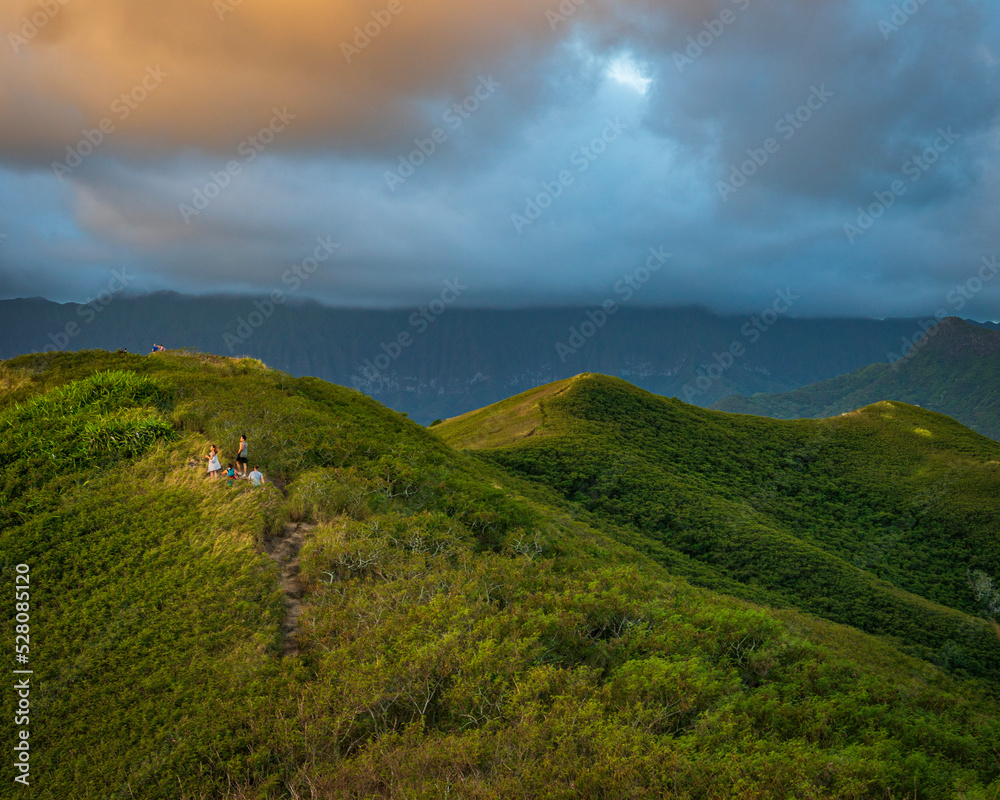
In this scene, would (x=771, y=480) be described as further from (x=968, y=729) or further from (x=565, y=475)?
(x=968, y=729)

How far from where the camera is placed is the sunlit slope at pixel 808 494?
127ft

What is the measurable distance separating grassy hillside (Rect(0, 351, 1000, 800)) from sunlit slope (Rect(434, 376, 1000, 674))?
1032 inches

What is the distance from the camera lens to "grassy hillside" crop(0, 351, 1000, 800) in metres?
9.31

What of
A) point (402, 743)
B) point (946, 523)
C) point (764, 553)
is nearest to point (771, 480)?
point (946, 523)

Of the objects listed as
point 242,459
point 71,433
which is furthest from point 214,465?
point 71,433

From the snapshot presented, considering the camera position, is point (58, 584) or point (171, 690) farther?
point (58, 584)

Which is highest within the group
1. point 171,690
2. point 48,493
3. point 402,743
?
point 48,493

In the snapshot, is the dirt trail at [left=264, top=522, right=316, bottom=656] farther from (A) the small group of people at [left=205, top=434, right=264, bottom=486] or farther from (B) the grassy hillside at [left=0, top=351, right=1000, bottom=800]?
(A) the small group of people at [left=205, top=434, right=264, bottom=486]

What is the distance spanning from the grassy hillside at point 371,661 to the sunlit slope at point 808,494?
26.2 meters

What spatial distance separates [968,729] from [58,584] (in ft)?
71.3

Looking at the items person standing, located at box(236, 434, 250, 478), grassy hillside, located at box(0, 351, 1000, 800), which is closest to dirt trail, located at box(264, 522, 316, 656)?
grassy hillside, located at box(0, 351, 1000, 800)

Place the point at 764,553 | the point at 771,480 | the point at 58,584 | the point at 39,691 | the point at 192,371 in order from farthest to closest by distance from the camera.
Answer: the point at 771,480 < the point at 764,553 < the point at 192,371 < the point at 58,584 < the point at 39,691

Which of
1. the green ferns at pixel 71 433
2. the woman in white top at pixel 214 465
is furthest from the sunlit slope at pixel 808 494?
the green ferns at pixel 71 433

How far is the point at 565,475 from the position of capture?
52.1m
